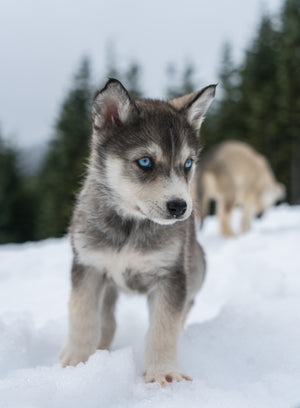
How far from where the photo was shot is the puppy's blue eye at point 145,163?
2955 mm

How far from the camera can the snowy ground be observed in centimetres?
239

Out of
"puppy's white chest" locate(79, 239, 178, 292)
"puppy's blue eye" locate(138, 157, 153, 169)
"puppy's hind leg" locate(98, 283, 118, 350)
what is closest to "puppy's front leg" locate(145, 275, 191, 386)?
"puppy's white chest" locate(79, 239, 178, 292)

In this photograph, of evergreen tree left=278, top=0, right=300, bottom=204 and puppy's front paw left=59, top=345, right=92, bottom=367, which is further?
evergreen tree left=278, top=0, right=300, bottom=204

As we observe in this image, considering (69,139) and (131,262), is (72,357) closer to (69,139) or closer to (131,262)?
(131,262)

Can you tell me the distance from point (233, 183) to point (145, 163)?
27.4ft

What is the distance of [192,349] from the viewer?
3.31 m

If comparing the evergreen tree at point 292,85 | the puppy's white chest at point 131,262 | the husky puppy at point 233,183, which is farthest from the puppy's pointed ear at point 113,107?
the evergreen tree at point 292,85

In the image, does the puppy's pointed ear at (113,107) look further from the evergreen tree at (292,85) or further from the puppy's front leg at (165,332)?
the evergreen tree at (292,85)

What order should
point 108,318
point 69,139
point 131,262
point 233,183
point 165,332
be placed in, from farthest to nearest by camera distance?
point 69,139
point 233,183
point 108,318
point 131,262
point 165,332

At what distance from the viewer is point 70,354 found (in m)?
3.12

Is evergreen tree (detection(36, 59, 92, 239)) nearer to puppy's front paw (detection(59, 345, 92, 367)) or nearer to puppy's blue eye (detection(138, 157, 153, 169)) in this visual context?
puppy's front paw (detection(59, 345, 92, 367))

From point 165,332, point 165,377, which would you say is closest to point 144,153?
point 165,332

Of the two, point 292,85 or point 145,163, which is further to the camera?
point 292,85

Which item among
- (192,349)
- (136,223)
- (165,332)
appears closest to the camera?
(165,332)
